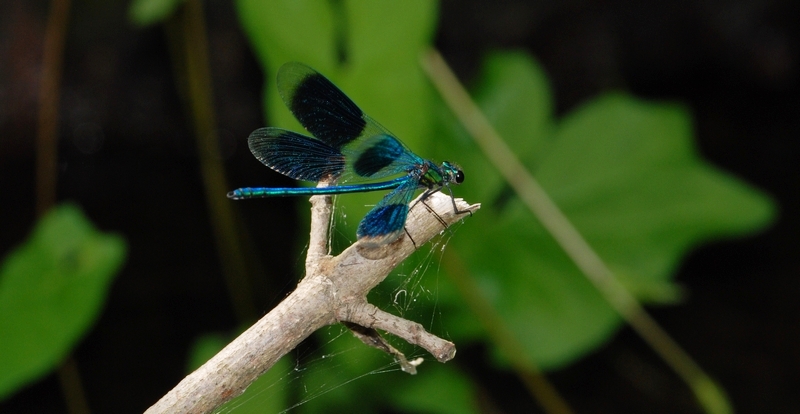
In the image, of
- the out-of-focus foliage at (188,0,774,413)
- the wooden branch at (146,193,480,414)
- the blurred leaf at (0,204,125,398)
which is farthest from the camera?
the out-of-focus foliage at (188,0,774,413)

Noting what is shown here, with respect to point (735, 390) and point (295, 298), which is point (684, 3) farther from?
point (295, 298)

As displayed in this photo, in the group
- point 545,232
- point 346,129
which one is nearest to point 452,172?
point 346,129

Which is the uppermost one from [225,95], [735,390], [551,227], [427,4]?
[225,95]

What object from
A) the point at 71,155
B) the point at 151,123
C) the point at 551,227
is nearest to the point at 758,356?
the point at 551,227

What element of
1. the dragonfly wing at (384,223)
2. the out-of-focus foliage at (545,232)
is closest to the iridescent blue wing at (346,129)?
the dragonfly wing at (384,223)

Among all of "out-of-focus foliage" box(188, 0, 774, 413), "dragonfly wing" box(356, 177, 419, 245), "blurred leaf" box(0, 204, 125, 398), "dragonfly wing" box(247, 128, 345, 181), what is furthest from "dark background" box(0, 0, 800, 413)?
"dragonfly wing" box(356, 177, 419, 245)

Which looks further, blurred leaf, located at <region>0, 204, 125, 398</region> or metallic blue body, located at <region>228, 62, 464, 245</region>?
blurred leaf, located at <region>0, 204, 125, 398</region>

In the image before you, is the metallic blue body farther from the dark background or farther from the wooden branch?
the dark background

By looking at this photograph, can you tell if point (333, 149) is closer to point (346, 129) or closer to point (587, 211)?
point (346, 129)
